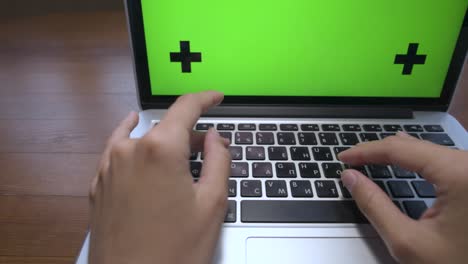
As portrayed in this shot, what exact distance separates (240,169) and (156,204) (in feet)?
0.51

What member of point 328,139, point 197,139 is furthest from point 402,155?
point 197,139

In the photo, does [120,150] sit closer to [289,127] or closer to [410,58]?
[289,127]

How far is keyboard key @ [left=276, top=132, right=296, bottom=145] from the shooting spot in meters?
0.48

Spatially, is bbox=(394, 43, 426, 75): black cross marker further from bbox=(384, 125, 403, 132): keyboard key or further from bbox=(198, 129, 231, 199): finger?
bbox=(198, 129, 231, 199): finger

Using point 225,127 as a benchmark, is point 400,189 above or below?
below

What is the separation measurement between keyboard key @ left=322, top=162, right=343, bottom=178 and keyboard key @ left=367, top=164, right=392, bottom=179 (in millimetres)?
38

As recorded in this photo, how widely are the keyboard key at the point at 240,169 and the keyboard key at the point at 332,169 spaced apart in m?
0.10

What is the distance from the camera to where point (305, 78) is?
1.75ft

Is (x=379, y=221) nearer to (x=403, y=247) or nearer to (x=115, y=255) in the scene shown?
(x=403, y=247)

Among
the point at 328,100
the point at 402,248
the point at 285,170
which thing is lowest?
the point at 402,248

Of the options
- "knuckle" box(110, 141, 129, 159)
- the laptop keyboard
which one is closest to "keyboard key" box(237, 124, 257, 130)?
the laptop keyboard

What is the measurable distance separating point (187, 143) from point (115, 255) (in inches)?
4.6

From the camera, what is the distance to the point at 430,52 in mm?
519

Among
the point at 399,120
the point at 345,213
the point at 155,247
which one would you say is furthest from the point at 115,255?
the point at 399,120
